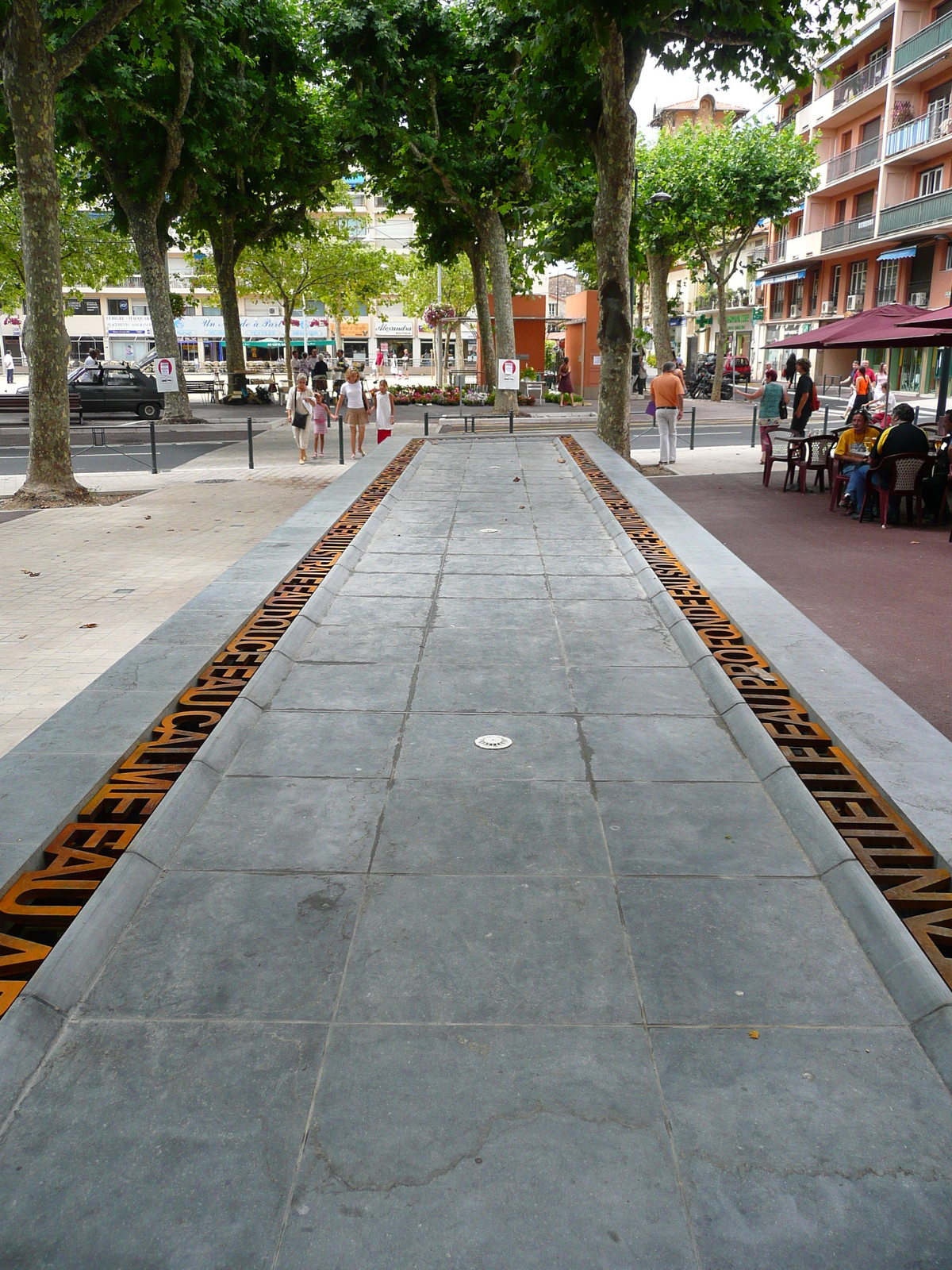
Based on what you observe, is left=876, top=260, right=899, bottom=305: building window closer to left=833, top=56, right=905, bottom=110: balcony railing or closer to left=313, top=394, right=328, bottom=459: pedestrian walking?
left=833, top=56, right=905, bottom=110: balcony railing

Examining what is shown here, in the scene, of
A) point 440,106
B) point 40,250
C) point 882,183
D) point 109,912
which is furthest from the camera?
point 882,183

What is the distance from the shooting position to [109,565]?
32.1 feet

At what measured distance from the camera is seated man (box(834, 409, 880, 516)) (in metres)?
12.0

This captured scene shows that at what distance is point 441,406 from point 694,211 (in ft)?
40.3

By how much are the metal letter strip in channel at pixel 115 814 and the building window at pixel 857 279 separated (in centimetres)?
4394

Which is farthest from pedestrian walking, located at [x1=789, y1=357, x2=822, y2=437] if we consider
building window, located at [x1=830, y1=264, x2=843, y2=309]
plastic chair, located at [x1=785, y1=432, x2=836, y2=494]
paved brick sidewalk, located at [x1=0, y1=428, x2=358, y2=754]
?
building window, located at [x1=830, y1=264, x2=843, y2=309]

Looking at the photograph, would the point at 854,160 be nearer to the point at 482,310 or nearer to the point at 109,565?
the point at 482,310

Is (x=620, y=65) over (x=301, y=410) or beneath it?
over

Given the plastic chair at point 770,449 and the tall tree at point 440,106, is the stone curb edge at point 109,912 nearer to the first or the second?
the plastic chair at point 770,449

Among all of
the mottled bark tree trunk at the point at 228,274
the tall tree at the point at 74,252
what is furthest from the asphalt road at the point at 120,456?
the tall tree at the point at 74,252

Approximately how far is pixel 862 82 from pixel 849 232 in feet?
19.1

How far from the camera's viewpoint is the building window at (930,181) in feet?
121

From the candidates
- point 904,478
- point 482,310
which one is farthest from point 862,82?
point 904,478

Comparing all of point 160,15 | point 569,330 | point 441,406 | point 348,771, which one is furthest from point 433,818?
point 569,330
